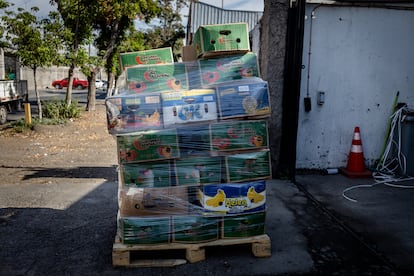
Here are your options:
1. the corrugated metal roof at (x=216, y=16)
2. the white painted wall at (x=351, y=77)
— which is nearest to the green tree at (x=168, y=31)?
the corrugated metal roof at (x=216, y=16)

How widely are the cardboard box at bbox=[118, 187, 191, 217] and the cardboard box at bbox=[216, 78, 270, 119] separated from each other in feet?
2.74

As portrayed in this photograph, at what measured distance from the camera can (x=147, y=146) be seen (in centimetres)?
337

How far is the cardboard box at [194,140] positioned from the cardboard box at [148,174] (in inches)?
7.9

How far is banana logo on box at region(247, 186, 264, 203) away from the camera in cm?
349

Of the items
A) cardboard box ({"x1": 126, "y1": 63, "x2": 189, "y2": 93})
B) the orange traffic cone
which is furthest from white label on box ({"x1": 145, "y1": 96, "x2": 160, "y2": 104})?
the orange traffic cone

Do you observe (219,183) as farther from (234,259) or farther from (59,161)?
(59,161)

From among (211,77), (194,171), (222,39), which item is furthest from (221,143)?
(222,39)

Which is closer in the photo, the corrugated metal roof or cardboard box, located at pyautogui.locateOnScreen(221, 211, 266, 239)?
cardboard box, located at pyautogui.locateOnScreen(221, 211, 266, 239)

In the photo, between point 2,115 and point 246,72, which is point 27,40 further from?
point 246,72

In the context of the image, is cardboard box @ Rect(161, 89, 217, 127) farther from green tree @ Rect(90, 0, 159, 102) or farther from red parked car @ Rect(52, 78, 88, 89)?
red parked car @ Rect(52, 78, 88, 89)

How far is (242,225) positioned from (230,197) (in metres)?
0.30

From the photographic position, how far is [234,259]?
3.48m

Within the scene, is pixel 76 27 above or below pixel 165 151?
above

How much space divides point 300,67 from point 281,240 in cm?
311
